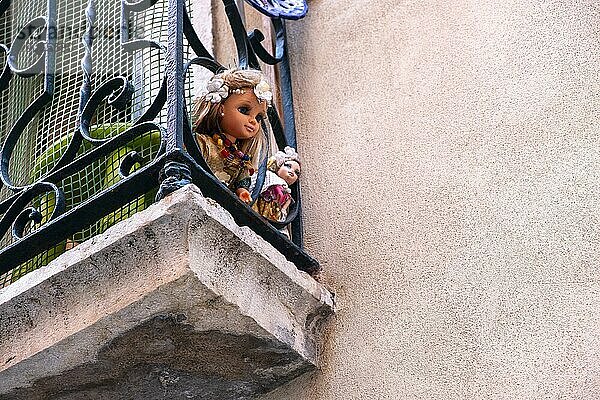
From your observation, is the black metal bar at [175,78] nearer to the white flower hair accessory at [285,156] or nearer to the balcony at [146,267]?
the balcony at [146,267]

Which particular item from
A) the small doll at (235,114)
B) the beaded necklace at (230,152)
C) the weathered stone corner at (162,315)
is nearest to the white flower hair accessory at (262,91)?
the small doll at (235,114)

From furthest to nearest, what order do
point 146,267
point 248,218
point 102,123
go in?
1. point 102,123
2. point 248,218
3. point 146,267

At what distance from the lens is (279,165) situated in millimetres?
2746

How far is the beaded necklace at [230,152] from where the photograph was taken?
261cm

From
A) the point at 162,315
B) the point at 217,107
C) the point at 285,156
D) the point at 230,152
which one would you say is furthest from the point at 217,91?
the point at 162,315

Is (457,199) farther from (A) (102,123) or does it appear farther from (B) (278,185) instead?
(A) (102,123)

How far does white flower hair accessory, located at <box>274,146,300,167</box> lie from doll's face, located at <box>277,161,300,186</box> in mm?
11

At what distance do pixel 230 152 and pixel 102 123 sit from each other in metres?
0.41

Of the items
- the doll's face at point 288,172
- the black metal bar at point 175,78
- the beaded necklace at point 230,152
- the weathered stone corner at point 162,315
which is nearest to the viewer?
the weathered stone corner at point 162,315

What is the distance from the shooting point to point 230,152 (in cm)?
262

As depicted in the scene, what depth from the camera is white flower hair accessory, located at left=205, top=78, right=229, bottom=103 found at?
8.63ft

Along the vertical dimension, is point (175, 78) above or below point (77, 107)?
above

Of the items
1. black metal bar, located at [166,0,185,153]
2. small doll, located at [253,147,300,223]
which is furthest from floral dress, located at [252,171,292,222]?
black metal bar, located at [166,0,185,153]

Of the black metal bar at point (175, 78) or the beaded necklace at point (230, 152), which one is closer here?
the black metal bar at point (175, 78)
